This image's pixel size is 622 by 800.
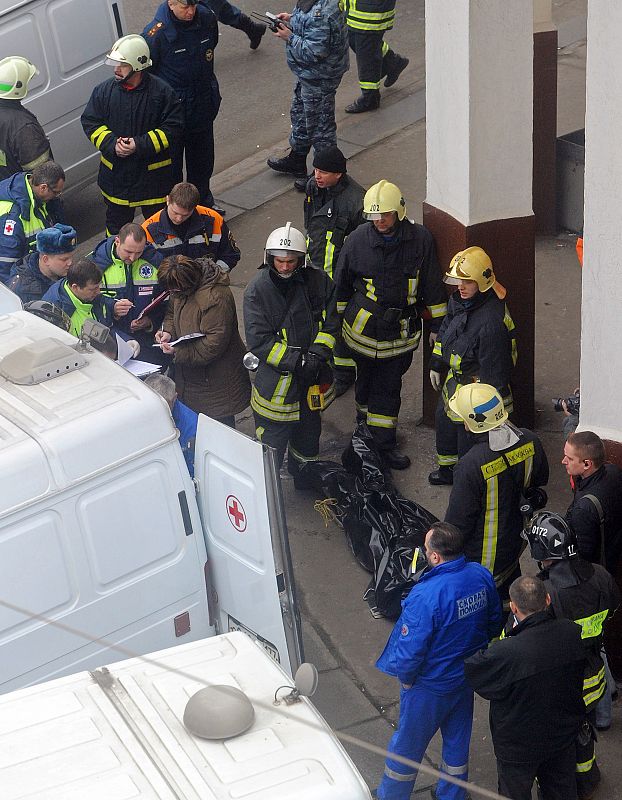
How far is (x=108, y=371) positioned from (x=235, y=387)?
6.14ft

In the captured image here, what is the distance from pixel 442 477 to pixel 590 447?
7.38ft

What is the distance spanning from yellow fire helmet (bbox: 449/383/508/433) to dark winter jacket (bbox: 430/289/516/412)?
1.00 metres

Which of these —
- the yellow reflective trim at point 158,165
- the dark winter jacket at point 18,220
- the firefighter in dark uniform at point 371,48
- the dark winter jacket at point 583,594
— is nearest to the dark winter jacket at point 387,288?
the dark winter jacket at point 18,220

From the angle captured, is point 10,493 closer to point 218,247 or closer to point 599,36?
point 599,36

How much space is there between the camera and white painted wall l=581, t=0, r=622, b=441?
5.40 m

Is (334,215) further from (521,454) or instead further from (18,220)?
(521,454)

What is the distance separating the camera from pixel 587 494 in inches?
229

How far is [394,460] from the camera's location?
8.20 metres

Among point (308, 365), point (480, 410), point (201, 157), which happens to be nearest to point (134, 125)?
point (201, 157)

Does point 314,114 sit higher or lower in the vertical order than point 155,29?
lower

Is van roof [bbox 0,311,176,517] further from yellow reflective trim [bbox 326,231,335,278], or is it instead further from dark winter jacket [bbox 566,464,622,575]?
yellow reflective trim [bbox 326,231,335,278]

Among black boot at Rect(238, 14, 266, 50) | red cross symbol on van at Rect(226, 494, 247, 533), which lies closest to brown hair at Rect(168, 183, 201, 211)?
red cross symbol on van at Rect(226, 494, 247, 533)

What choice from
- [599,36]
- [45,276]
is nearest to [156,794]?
[599,36]

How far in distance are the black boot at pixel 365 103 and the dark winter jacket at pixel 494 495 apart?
7.04 meters
